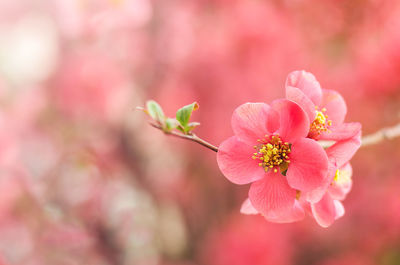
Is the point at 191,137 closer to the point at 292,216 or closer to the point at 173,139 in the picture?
the point at 292,216

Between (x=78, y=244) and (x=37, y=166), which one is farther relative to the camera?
(x=37, y=166)

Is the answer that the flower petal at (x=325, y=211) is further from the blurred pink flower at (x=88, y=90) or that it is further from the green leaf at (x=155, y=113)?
the blurred pink flower at (x=88, y=90)

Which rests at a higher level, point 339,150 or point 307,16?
point 307,16

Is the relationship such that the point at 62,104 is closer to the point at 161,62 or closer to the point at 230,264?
the point at 161,62

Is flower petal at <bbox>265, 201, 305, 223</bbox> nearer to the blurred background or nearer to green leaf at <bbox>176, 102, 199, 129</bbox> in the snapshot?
green leaf at <bbox>176, 102, 199, 129</bbox>

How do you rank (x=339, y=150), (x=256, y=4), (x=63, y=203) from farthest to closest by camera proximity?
(x=256, y=4) < (x=63, y=203) < (x=339, y=150)

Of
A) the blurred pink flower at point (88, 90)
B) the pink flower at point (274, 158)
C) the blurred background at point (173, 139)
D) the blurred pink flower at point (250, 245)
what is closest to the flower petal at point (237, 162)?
the pink flower at point (274, 158)

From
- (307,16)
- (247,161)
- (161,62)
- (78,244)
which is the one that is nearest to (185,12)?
(161,62)

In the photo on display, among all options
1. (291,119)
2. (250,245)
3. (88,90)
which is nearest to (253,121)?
(291,119)

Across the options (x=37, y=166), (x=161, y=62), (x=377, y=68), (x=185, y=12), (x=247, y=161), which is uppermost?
(x=185, y=12)
